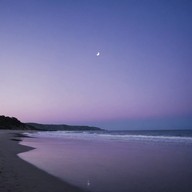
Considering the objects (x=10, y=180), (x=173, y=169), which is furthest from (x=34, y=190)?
(x=173, y=169)

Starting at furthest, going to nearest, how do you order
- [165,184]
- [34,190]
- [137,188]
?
[165,184] < [137,188] < [34,190]

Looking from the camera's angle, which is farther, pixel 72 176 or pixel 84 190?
pixel 72 176

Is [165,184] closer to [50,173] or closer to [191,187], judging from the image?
[191,187]

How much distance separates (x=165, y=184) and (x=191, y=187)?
903 millimetres

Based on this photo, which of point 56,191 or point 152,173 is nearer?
point 56,191

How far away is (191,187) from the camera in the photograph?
9.66 m

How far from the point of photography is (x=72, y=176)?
11.4 meters

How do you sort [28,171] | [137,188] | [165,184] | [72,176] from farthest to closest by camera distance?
[28,171], [72,176], [165,184], [137,188]

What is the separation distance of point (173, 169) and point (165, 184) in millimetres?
3796

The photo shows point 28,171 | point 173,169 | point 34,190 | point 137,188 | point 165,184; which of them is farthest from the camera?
point 173,169

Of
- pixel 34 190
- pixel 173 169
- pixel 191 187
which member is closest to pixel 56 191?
pixel 34 190

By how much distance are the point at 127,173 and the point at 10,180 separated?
5.09m

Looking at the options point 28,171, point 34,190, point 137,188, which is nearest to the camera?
point 34,190

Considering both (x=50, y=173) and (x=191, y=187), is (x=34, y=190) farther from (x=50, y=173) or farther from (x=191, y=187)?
(x=191, y=187)
